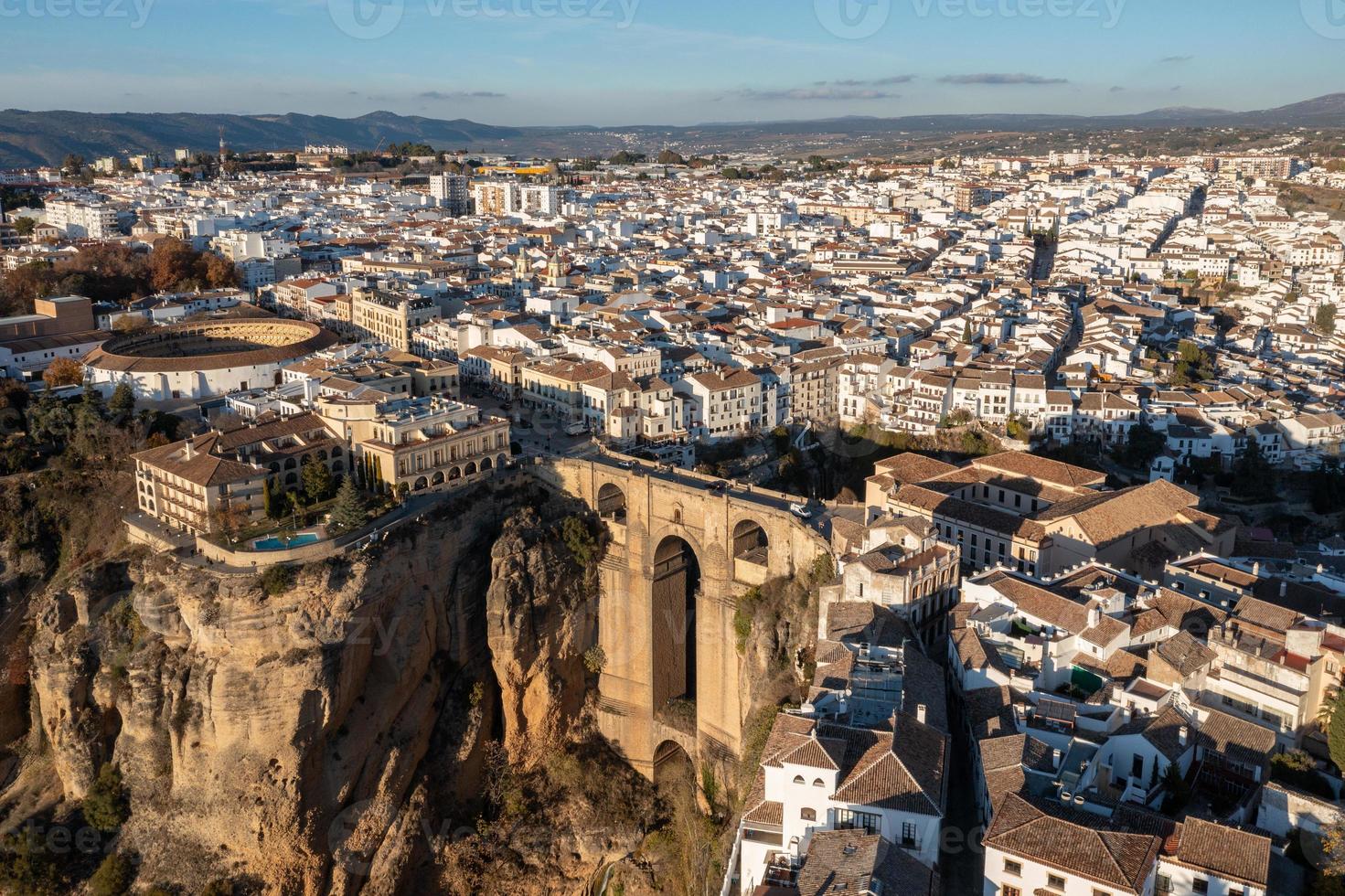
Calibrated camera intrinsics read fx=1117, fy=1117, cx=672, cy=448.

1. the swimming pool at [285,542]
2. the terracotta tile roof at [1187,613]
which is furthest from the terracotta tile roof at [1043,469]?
the swimming pool at [285,542]

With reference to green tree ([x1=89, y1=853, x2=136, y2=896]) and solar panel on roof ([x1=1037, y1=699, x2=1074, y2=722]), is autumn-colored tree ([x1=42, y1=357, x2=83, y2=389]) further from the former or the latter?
solar panel on roof ([x1=1037, y1=699, x2=1074, y2=722])

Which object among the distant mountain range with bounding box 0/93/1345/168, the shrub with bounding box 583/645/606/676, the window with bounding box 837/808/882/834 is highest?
the distant mountain range with bounding box 0/93/1345/168

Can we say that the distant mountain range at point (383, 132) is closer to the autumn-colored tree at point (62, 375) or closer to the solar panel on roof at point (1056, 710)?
the autumn-colored tree at point (62, 375)

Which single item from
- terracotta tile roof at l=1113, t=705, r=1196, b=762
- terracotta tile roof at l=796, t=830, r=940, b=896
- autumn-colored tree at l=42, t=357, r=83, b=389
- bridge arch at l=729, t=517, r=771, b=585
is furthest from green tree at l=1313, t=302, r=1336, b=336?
autumn-colored tree at l=42, t=357, r=83, b=389

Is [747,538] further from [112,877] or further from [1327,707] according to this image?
[112,877]

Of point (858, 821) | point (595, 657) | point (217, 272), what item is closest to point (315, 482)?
point (595, 657)

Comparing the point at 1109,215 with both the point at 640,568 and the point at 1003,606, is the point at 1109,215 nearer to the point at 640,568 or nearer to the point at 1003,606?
the point at 640,568

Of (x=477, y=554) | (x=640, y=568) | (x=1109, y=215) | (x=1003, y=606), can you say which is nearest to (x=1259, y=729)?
(x=1003, y=606)
